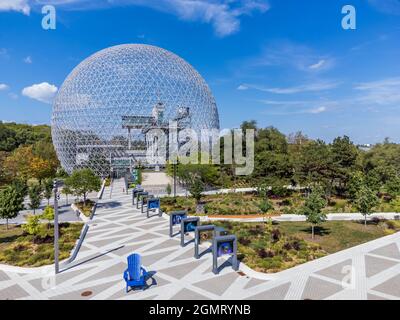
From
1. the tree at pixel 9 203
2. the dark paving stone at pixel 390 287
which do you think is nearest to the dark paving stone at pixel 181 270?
the dark paving stone at pixel 390 287

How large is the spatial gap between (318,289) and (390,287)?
3.04 metres

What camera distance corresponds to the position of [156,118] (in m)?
45.4

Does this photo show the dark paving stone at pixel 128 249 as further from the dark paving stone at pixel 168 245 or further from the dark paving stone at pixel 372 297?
the dark paving stone at pixel 372 297

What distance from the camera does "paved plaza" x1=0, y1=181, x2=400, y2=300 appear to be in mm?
10891

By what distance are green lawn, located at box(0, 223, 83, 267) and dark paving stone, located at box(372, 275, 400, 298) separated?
1462cm

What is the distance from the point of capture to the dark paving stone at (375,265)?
1302 cm

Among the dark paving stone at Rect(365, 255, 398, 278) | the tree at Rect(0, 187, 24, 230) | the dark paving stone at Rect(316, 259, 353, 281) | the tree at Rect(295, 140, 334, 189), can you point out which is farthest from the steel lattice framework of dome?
the dark paving stone at Rect(365, 255, 398, 278)

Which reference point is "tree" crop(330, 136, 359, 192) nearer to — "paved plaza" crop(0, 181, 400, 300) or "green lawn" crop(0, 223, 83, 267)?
"paved plaza" crop(0, 181, 400, 300)

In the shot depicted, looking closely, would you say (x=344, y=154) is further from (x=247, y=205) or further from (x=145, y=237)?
(x=145, y=237)

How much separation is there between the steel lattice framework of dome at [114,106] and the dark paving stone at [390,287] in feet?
126

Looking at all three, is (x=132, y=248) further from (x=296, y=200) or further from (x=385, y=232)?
(x=296, y=200)

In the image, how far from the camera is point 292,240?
692 inches

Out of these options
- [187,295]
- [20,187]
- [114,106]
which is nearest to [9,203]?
[20,187]
